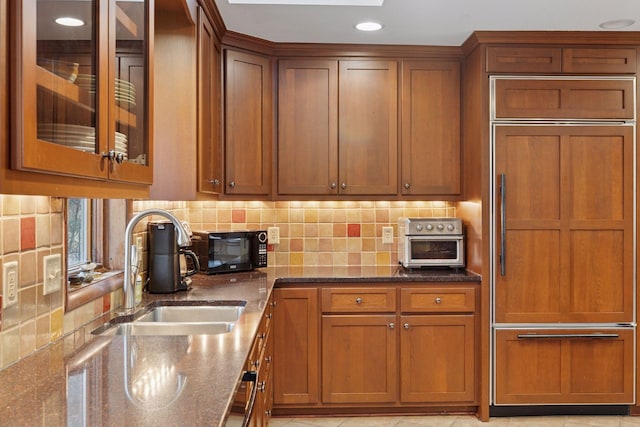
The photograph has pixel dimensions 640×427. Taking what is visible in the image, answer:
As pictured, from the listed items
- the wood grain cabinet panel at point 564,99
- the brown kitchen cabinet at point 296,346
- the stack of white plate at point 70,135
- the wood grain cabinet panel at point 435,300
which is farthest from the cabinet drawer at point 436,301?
the stack of white plate at point 70,135

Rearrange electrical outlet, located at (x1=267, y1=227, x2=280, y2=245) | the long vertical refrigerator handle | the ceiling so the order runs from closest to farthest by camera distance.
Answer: the ceiling → the long vertical refrigerator handle → electrical outlet, located at (x1=267, y1=227, x2=280, y2=245)

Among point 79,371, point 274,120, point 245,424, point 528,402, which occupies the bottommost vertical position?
point 528,402

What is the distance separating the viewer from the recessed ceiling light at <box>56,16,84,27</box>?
102cm

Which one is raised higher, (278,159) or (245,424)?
(278,159)

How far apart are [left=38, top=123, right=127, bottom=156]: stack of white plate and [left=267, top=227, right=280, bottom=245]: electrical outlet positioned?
2630mm

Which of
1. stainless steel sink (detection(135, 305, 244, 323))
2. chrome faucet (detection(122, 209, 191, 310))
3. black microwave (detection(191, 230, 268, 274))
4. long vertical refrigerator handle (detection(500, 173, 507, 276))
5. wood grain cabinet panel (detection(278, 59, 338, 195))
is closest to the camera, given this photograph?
chrome faucet (detection(122, 209, 191, 310))

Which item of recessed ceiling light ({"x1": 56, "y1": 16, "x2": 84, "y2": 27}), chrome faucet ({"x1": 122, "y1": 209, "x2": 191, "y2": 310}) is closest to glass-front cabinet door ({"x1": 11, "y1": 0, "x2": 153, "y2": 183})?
recessed ceiling light ({"x1": 56, "y1": 16, "x2": 84, "y2": 27})

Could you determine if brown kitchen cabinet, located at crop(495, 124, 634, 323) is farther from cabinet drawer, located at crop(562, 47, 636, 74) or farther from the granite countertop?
the granite countertop

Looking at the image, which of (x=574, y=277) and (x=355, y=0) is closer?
(x=355, y=0)

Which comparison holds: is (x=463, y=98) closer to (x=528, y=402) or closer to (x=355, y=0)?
(x=355, y=0)

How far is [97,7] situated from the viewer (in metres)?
1.17

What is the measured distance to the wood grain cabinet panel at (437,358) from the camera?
10.5 ft

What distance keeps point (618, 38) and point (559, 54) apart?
35 cm

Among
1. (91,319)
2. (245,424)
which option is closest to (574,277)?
(245,424)
